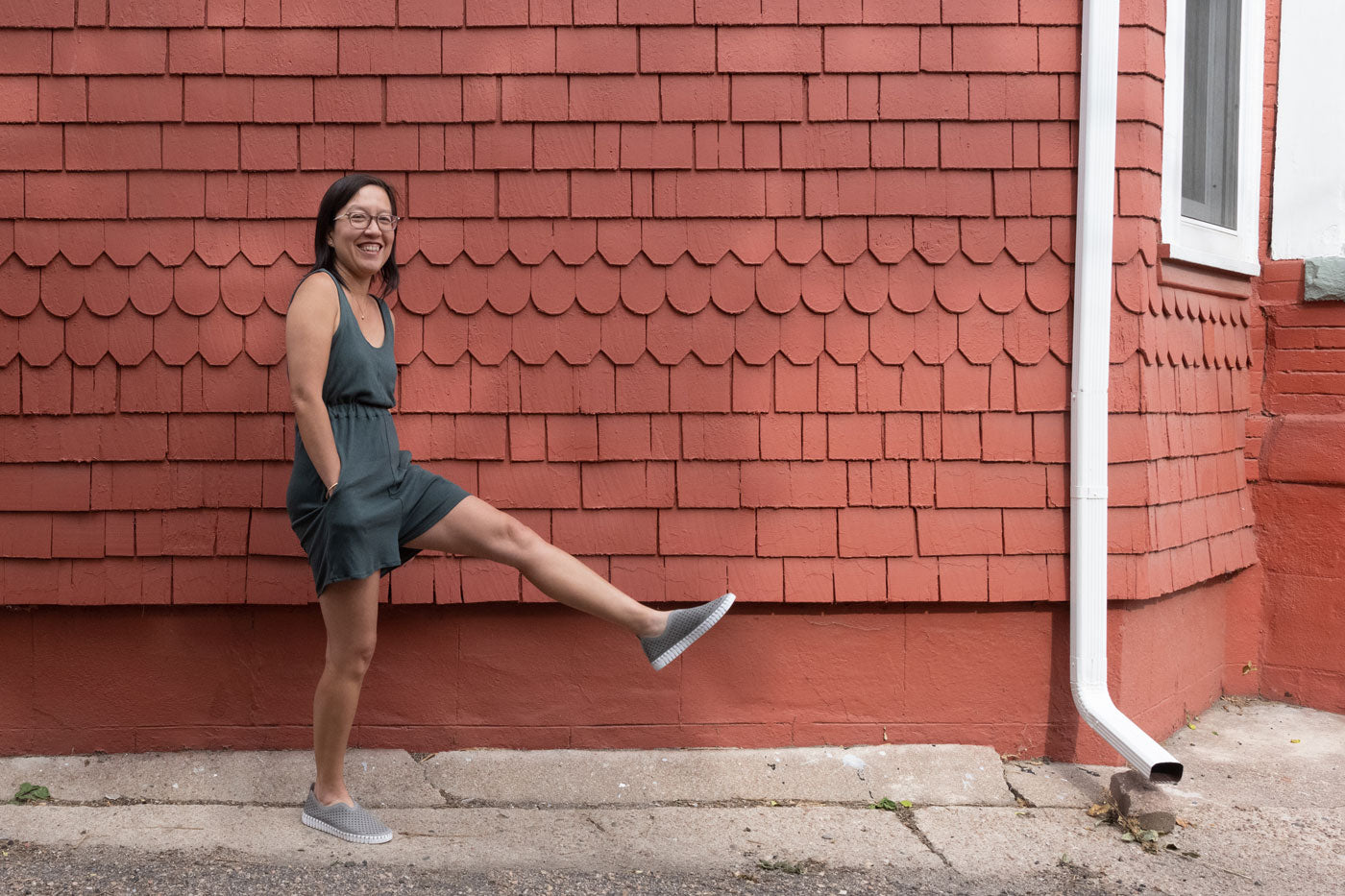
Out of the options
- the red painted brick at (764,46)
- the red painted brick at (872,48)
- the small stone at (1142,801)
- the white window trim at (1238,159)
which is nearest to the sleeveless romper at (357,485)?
the red painted brick at (764,46)

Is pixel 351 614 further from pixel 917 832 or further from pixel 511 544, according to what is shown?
pixel 917 832

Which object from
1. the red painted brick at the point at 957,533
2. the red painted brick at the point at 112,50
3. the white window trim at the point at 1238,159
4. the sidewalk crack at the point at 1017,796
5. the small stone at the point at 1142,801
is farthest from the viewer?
the white window trim at the point at 1238,159

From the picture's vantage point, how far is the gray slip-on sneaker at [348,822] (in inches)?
132

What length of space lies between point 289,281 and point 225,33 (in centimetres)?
85

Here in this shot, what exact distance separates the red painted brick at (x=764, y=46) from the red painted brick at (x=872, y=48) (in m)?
0.06

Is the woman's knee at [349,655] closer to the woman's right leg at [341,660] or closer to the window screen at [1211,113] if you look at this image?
the woman's right leg at [341,660]

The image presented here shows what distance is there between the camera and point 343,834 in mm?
3367

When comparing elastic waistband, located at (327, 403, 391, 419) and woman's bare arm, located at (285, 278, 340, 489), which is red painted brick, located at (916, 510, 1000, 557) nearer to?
elastic waistband, located at (327, 403, 391, 419)

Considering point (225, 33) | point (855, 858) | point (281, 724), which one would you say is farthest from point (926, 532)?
point (225, 33)

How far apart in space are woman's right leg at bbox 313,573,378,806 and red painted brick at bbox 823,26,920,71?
228cm

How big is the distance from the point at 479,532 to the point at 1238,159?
11.4 ft

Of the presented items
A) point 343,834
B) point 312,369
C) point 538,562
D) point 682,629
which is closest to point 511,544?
point 538,562

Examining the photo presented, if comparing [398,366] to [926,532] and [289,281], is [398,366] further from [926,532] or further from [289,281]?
[926,532]

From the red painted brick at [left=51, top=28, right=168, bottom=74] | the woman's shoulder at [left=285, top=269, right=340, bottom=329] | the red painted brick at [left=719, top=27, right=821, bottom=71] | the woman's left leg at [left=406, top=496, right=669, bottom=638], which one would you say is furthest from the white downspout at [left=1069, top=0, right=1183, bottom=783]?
the red painted brick at [left=51, top=28, right=168, bottom=74]
